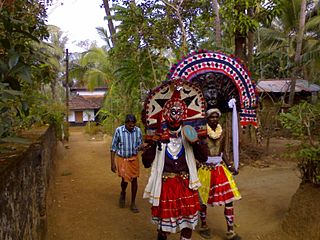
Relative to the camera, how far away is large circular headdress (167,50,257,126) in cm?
465

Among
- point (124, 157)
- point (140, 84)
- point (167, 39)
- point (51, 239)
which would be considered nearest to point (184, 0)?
point (167, 39)

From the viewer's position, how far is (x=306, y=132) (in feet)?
15.1

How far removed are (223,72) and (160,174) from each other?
1.77m

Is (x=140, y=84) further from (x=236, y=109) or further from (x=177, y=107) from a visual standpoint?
(x=177, y=107)

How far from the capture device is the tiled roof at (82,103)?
3409 cm

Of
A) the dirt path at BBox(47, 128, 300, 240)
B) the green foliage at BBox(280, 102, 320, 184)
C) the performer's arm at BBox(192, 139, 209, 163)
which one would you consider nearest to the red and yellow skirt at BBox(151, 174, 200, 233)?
the performer's arm at BBox(192, 139, 209, 163)

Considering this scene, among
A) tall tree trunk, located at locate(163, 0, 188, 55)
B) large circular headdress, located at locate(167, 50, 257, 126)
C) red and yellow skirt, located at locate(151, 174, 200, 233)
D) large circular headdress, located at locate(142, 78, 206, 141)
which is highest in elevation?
tall tree trunk, located at locate(163, 0, 188, 55)

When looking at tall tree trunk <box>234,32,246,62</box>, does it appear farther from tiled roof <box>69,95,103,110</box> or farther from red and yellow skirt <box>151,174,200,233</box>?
tiled roof <box>69,95,103,110</box>

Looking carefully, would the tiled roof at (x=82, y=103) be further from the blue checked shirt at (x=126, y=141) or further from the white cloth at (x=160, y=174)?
the white cloth at (x=160, y=174)

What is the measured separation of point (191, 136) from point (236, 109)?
4.59 ft

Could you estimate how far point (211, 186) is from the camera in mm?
4598

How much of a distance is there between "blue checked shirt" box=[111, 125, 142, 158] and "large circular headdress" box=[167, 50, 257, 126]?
5.34 feet

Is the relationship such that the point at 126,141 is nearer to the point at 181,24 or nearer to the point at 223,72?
the point at 223,72

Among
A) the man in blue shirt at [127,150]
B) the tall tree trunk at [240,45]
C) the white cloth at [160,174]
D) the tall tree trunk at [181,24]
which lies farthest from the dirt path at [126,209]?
the tall tree trunk at [181,24]
